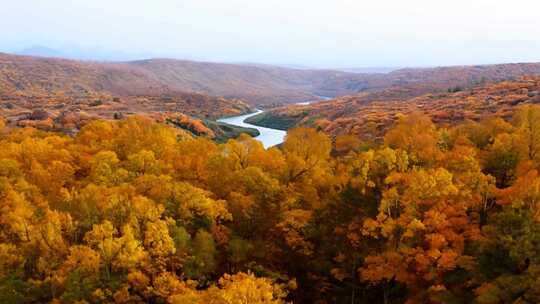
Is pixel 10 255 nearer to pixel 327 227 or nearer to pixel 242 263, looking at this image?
pixel 242 263

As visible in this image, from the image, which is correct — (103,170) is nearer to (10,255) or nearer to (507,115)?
(10,255)

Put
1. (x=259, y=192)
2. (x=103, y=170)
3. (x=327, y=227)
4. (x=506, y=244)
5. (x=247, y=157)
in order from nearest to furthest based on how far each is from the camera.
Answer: (x=506, y=244)
(x=327, y=227)
(x=259, y=192)
(x=103, y=170)
(x=247, y=157)

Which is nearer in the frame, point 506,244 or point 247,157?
point 506,244

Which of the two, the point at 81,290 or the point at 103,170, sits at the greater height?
the point at 103,170

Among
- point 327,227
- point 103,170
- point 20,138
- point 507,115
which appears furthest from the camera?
point 507,115

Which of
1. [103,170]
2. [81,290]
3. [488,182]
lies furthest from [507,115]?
[81,290]

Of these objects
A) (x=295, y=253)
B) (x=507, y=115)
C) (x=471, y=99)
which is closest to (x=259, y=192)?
(x=295, y=253)
